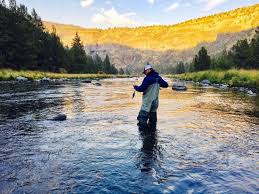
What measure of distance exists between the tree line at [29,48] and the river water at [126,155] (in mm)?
48339

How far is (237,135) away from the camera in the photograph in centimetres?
1041

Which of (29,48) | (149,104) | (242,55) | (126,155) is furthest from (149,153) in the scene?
(29,48)

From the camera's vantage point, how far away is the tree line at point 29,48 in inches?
2323

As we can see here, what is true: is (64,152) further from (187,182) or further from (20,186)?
(187,182)

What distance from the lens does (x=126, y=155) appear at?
26.1 feet

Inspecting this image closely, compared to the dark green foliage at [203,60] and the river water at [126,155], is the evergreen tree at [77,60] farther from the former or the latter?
the river water at [126,155]

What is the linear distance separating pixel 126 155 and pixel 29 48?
203 feet

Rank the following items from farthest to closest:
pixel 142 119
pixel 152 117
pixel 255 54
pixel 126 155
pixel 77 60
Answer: pixel 77 60 < pixel 255 54 < pixel 152 117 < pixel 142 119 < pixel 126 155

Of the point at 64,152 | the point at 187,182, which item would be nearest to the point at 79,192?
the point at 187,182

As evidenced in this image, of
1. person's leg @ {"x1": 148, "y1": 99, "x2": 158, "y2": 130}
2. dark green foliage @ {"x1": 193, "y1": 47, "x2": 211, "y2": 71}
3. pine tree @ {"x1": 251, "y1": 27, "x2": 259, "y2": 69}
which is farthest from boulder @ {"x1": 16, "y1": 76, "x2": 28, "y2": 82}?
dark green foliage @ {"x1": 193, "y1": 47, "x2": 211, "y2": 71}

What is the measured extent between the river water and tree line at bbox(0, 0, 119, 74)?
48.3m

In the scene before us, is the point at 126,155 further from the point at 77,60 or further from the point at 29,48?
the point at 77,60

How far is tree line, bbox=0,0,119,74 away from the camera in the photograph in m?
59.0

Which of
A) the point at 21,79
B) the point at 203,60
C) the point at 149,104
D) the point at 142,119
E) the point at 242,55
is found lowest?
the point at 142,119
